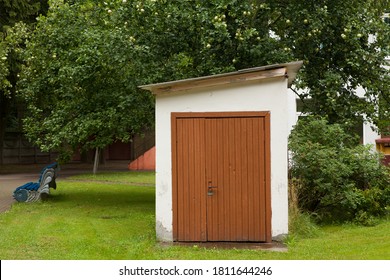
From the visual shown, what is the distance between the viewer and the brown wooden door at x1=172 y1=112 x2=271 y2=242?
10867 millimetres

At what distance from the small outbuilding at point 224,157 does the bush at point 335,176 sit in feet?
7.15

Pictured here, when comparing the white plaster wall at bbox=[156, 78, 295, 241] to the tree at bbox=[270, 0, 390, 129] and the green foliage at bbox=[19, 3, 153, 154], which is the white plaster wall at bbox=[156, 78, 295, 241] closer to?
the green foliage at bbox=[19, 3, 153, 154]

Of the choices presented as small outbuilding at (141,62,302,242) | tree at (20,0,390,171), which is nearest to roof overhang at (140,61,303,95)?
small outbuilding at (141,62,302,242)

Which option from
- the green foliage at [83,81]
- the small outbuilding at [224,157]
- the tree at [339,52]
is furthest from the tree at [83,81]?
the small outbuilding at [224,157]

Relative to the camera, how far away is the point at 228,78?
1096 cm

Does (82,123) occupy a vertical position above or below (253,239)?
above

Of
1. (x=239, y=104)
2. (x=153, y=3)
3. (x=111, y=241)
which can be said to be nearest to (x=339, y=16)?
(x=153, y=3)

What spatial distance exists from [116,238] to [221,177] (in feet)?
7.59

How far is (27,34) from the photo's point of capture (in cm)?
1977

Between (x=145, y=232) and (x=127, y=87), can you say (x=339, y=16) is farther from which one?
(x=145, y=232)

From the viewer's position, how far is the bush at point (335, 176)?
41.8 ft

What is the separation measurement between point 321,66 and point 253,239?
6816 mm

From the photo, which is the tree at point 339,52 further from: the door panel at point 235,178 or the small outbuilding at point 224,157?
the door panel at point 235,178

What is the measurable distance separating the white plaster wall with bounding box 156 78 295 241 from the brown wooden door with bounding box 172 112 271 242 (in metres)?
0.11
